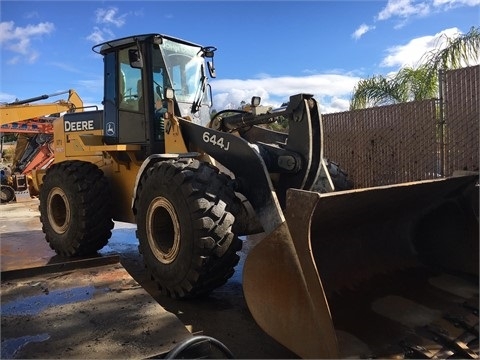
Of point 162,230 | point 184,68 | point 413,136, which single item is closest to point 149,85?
point 184,68

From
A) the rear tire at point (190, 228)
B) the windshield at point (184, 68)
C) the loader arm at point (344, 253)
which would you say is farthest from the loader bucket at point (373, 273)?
the windshield at point (184, 68)

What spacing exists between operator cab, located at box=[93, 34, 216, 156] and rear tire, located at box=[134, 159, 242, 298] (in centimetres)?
127

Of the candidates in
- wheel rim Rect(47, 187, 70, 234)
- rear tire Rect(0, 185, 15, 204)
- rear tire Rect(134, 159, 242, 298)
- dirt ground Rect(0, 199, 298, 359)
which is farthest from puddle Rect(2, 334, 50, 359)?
rear tire Rect(0, 185, 15, 204)

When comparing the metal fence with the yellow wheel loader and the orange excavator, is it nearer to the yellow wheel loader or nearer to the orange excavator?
the yellow wheel loader

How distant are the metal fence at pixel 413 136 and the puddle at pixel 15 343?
6.59 meters

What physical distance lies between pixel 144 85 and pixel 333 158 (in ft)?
18.6

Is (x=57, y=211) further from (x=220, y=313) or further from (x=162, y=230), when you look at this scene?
(x=220, y=313)

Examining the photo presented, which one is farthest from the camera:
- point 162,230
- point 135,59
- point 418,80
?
point 418,80

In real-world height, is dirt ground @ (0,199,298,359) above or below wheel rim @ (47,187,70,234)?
below

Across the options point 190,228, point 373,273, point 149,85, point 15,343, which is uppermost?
point 149,85

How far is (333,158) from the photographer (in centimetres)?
1004

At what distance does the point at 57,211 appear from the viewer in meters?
6.44

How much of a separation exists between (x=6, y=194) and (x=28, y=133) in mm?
2132

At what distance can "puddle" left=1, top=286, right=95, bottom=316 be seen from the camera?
343 centimetres
